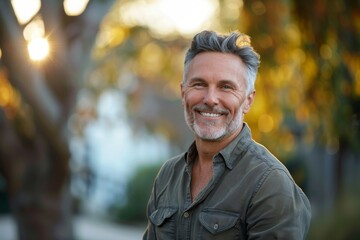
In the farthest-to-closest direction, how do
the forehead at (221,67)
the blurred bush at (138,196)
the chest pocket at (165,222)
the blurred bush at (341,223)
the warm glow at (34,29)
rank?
the blurred bush at (138,196) → the blurred bush at (341,223) → the warm glow at (34,29) → the chest pocket at (165,222) → the forehead at (221,67)

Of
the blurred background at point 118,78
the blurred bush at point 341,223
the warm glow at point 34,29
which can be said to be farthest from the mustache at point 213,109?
the blurred bush at point 341,223

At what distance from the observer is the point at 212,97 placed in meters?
3.12

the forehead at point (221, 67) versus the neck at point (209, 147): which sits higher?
the forehead at point (221, 67)

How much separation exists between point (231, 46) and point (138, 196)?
17.1 metres

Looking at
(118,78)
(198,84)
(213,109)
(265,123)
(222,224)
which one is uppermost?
(118,78)

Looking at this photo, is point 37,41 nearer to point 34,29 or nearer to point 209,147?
point 34,29

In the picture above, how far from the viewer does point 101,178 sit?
83.1 ft

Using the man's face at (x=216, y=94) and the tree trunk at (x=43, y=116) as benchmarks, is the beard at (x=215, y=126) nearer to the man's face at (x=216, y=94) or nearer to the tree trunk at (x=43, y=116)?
the man's face at (x=216, y=94)

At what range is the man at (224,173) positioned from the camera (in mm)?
2898

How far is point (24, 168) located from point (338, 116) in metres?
4.13

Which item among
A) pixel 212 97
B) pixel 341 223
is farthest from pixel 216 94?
pixel 341 223

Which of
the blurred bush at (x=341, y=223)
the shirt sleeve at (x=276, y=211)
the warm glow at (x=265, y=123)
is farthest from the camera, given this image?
the blurred bush at (x=341, y=223)

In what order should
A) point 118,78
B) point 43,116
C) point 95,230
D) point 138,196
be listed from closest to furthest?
point 43,116, point 118,78, point 95,230, point 138,196

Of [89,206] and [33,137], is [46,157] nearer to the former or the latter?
[33,137]
